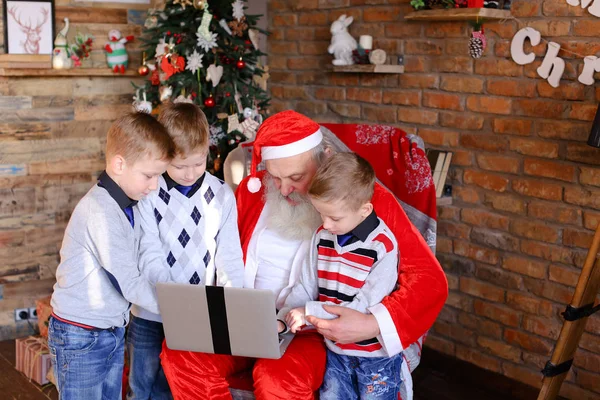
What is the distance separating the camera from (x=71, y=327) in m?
1.98

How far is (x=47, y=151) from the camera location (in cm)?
363

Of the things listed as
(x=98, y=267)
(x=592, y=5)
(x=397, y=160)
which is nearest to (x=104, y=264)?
(x=98, y=267)

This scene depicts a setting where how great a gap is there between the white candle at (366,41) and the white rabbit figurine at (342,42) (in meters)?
0.07

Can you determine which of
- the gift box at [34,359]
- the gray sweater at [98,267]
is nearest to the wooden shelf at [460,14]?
the gray sweater at [98,267]

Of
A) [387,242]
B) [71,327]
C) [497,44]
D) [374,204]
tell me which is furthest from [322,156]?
[497,44]

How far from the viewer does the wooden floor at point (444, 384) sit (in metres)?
3.13

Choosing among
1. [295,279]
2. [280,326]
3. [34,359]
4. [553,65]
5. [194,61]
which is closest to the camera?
[280,326]

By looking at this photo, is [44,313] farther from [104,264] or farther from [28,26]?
[104,264]

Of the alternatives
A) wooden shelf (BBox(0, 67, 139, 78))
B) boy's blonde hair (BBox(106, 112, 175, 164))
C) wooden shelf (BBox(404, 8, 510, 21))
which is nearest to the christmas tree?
A: wooden shelf (BBox(0, 67, 139, 78))

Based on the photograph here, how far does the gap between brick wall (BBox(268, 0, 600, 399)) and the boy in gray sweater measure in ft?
5.52

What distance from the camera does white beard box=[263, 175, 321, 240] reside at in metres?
2.25

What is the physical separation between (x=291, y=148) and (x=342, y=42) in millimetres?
1603

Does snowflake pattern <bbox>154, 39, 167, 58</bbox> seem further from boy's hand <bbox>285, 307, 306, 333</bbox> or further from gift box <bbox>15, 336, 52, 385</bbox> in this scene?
boy's hand <bbox>285, 307, 306, 333</bbox>

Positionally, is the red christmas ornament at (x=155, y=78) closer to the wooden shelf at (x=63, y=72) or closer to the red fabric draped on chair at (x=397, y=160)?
the wooden shelf at (x=63, y=72)
